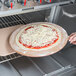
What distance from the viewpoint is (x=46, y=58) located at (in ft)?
3.42

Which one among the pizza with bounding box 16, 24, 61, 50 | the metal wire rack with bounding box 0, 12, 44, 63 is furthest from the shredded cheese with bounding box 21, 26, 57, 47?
the metal wire rack with bounding box 0, 12, 44, 63

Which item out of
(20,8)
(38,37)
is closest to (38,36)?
(38,37)

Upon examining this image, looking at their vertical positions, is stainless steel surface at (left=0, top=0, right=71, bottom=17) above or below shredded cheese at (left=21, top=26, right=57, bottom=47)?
above

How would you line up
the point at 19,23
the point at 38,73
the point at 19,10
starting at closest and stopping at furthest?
the point at 19,10
the point at 38,73
the point at 19,23

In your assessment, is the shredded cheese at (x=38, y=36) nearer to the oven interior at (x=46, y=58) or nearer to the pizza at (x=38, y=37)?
the pizza at (x=38, y=37)

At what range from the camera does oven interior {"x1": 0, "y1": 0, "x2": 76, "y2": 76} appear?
936 millimetres

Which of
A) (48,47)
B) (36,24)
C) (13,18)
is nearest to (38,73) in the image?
(48,47)

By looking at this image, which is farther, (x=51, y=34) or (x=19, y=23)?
(x=19, y=23)

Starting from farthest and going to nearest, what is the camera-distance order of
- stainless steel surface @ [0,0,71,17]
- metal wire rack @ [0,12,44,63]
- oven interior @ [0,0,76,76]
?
metal wire rack @ [0,12,44,63] < oven interior @ [0,0,76,76] < stainless steel surface @ [0,0,71,17]

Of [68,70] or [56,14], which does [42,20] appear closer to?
[56,14]

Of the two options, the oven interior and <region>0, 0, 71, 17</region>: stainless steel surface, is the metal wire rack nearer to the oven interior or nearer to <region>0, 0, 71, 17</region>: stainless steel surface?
the oven interior

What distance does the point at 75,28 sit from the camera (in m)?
1.12

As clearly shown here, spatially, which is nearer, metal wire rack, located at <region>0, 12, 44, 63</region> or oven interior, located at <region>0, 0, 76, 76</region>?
oven interior, located at <region>0, 0, 76, 76</region>

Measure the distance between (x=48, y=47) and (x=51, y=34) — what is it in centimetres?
11
